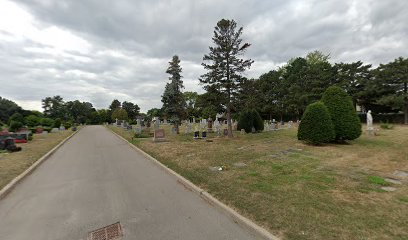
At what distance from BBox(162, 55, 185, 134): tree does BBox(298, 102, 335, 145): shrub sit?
57.8 feet

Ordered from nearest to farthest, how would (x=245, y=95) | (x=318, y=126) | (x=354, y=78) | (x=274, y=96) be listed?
(x=318, y=126) → (x=245, y=95) → (x=354, y=78) → (x=274, y=96)

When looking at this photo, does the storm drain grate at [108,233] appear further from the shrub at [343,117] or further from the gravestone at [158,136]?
the gravestone at [158,136]

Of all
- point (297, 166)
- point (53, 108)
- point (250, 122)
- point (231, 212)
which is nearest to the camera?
point (231, 212)

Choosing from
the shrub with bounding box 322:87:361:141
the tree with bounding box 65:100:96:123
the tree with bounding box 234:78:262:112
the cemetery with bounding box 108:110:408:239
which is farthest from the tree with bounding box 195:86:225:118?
the tree with bounding box 65:100:96:123

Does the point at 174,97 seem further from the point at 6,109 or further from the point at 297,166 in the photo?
the point at 6,109

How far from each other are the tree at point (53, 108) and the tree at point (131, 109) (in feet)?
80.3

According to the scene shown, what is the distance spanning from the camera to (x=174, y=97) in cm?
2819

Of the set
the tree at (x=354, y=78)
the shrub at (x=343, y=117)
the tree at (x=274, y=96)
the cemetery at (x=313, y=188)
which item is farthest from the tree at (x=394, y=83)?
the cemetery at (x=313, y=188)

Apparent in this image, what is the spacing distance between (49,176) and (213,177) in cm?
576

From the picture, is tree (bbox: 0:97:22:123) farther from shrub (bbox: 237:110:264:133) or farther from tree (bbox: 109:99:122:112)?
shrub (bbox: 237:110:264:133)

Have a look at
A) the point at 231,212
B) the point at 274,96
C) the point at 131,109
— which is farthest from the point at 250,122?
the point at 131,109

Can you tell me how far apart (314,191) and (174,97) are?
2405cm

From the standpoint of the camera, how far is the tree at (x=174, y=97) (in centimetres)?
2797

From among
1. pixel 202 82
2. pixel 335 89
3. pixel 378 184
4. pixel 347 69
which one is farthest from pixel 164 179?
pixel 347 69
